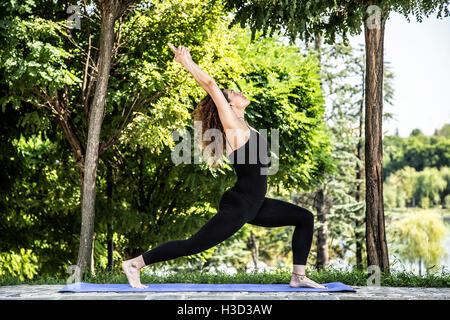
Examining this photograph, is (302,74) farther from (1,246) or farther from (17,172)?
(1,246)

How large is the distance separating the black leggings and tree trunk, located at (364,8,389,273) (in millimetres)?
3486

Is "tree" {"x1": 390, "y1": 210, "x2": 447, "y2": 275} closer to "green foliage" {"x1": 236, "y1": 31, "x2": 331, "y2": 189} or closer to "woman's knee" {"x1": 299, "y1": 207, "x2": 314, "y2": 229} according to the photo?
"green foliage" {"x1": 236, "y1": 31, "x2": 331, "y2": 189}

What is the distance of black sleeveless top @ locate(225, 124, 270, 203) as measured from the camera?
514 centimetres

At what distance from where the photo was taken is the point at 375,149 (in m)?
8.77

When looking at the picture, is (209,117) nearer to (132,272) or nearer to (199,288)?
(132,272)

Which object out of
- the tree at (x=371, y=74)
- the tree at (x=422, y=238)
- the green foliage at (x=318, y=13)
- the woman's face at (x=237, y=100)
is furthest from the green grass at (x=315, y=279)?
the tree at (x=422, y=238)

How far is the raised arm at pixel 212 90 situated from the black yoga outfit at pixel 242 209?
0.25 metres

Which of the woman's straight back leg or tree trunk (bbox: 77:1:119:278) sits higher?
tree trunk (bbox: 77:1:119:278)

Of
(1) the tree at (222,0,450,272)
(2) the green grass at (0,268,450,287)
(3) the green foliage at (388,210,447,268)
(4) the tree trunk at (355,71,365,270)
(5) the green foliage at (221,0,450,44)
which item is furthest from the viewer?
(3) the green foliage at (388,210,447,268)

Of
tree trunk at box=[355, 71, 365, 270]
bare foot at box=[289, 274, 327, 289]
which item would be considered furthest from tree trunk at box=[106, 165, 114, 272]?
tree trunk at box=[355, 71, 365, 270]

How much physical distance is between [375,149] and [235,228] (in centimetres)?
440

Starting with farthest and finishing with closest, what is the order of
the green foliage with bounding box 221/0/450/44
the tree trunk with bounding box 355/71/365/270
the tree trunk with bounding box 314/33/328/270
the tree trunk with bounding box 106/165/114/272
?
the tree trunk with bounding box 355/71/365/270 → the tree trunk with bounding box 314/33/328/270 → the tree trunk with bounding box 106/165/114/272 → the green foliage with bounding box 221/0/450/44

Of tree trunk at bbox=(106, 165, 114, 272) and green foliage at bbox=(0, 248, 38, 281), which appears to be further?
green foliage at bbox=(0, 248, 38, 281)

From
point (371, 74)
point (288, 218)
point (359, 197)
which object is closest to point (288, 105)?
point (371, 74)
